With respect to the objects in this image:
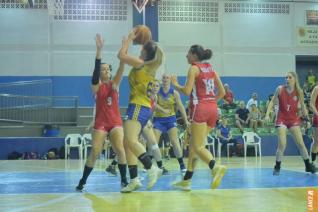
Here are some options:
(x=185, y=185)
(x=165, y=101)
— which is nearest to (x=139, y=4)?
(x=165, y=101)

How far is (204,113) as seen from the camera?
23.1 feet

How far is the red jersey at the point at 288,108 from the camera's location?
31.5 ft

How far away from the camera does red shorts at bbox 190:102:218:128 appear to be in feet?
23.0

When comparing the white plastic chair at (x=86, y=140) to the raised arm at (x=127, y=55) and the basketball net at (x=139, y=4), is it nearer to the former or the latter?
the basketball net at (x=139, y=4)

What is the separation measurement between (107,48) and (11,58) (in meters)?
4.87

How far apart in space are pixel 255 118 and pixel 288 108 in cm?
1219

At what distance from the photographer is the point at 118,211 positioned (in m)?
5.27

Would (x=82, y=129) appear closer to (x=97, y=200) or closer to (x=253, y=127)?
(x=253, y=127)

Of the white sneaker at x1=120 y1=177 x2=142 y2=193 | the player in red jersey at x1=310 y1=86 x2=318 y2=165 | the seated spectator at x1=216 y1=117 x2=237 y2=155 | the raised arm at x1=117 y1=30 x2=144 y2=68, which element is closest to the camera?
the raised arm at x1=117 y1=30 x2=144 y2=68

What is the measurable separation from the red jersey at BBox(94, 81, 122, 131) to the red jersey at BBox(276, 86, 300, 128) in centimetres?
387

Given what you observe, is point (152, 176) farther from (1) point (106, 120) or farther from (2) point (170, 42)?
(2) point (170, 42)

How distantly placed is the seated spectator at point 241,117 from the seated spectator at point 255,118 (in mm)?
229

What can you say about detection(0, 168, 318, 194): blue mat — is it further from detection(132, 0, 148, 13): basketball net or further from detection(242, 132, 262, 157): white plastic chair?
detection(132, 0, 148, 13): basketball net

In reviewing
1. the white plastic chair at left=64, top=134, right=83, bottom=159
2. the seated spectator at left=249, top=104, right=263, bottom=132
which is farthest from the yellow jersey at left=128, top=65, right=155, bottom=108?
the seated spectator at left=249, top=104, right=263, bottom=132
